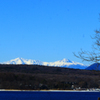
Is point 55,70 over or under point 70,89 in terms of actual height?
over

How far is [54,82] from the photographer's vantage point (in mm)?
129625

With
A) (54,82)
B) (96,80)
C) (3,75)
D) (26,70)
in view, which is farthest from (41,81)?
(26,70)

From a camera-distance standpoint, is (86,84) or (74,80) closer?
(86,84)

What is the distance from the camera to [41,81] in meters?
126

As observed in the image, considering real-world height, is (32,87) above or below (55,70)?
below

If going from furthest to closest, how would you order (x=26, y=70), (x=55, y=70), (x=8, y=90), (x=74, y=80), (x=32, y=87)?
(x=55, y=70) → (x=26, y=70) → (x=74, y=80) → (x=32, y=87) → (x=8, y=90)

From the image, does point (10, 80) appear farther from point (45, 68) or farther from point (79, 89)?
point (45, 68)

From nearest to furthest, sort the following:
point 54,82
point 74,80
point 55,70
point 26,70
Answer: point 54,82 → point 74,80 → point 26,70 → point 55,70

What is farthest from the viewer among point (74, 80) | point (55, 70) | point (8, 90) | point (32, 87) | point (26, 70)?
point (55, 70)

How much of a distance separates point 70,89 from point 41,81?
1312 centimetres

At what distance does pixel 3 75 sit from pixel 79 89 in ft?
108

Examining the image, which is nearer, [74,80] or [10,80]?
[10,80]

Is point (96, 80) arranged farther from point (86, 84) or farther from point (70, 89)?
point (70, 89)

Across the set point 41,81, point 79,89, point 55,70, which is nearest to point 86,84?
point 79,89
